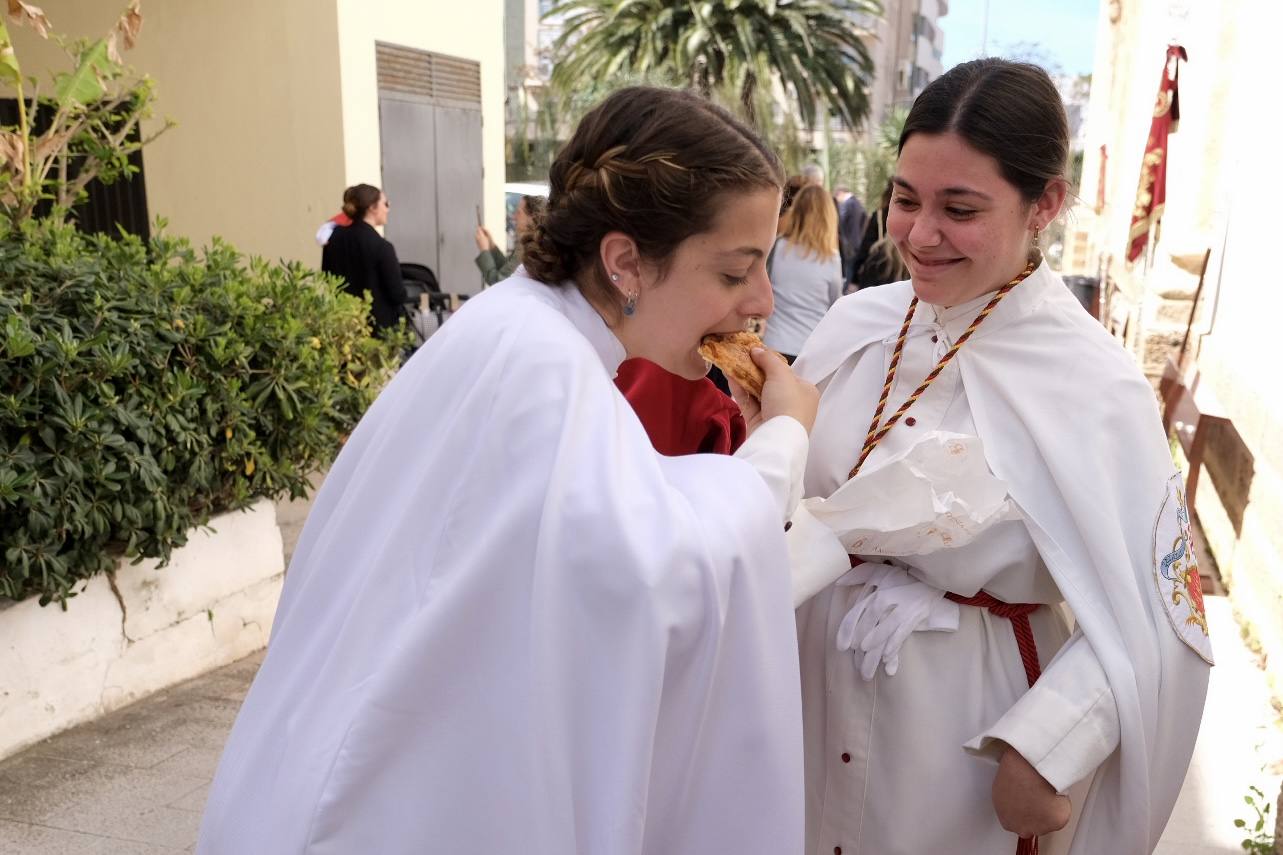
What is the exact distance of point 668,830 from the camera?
1.61m

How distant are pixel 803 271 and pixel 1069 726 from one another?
19.0 ft

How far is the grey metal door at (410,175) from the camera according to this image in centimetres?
1074

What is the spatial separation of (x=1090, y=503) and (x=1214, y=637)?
3.58 meters

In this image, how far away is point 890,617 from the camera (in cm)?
204

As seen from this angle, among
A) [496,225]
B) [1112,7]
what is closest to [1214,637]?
[496,225]

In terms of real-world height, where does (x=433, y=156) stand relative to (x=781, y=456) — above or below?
above

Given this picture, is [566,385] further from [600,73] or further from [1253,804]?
[600,73]

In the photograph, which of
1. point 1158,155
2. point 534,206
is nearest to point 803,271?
point 1158,155

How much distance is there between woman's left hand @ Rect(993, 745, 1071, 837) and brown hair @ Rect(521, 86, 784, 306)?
38.0 inches

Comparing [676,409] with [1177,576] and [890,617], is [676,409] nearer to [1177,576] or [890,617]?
[890,617]

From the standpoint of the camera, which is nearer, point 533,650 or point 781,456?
point 533,650

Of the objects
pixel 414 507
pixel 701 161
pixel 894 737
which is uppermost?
pixel 701 161

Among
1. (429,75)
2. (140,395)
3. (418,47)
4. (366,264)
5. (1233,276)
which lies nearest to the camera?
(140,395)

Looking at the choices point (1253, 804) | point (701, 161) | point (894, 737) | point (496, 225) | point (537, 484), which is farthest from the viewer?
point (496, 225)
